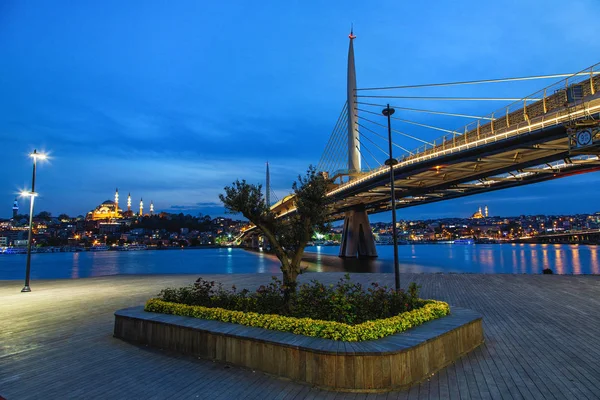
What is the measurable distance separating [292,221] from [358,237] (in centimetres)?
5691

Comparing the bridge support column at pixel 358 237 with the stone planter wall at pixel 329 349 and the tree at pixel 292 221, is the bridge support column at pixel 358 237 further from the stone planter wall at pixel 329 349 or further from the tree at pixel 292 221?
the stone planter wall at pixel 329 349

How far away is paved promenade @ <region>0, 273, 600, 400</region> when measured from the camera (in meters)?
5.92

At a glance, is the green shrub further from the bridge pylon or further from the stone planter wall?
the bridge pylon

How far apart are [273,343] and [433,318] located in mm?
3879

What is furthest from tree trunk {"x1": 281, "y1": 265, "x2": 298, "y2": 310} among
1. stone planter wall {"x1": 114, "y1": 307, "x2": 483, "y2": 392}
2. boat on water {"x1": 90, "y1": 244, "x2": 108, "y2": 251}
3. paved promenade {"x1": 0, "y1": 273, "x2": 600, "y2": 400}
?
boat on water {"x1": 90, "y1": 244, "x2": 108, "y2": 251}

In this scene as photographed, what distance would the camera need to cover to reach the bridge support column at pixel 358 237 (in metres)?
65.0

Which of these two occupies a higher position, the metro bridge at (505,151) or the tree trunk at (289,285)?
the metro bridge at (505,151)

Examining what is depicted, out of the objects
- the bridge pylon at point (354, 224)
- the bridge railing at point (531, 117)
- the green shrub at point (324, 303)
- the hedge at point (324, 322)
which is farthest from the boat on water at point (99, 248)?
the hedge at point (324, 322)

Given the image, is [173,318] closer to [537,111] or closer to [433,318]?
[433,318]

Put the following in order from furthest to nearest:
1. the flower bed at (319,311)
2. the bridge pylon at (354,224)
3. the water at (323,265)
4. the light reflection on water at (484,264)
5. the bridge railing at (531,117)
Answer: the bridge pylon at (354,224) < the water at (323,265) < the light reflection on water at (484,264) < the bridge railing at (531,117) < the flower bed at (319,311)

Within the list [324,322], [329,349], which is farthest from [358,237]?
[329,349]

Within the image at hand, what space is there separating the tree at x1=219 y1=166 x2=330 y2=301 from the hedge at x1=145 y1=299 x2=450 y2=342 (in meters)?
2.34

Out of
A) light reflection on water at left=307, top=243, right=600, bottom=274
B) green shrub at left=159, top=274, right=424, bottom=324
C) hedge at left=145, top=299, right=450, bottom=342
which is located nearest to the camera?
hedge at left=145, top=299, right=450, bottom=342

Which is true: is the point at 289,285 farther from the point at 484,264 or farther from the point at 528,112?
the point at 484,264
